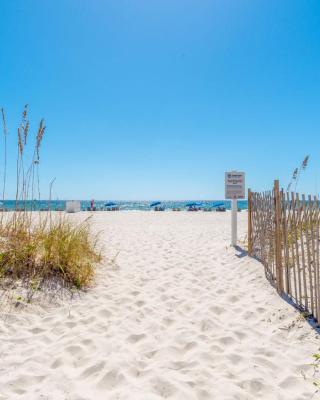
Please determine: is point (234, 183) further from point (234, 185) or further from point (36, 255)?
point (36, 255)

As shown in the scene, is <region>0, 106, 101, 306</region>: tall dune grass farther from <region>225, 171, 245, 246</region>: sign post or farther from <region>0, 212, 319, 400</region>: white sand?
<region>225, 171, 245, 246</region>: sign post

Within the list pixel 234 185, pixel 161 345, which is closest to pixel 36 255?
pixel 161 345

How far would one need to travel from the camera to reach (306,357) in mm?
2561

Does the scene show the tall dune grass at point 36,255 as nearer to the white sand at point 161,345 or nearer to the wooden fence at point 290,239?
the white sand at point 161,345

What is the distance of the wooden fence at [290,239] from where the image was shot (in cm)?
333

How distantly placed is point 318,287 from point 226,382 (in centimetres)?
159

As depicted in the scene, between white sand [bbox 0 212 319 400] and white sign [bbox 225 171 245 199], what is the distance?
11.3 feet

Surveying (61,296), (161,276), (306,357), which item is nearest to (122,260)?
(161,276)

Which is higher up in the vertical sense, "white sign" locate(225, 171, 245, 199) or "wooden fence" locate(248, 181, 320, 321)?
"white sign" locate(225, 171, 245, 199)

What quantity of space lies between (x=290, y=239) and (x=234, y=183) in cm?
382

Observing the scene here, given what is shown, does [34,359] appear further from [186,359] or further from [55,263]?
[55,263]

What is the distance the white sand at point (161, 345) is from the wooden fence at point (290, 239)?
0.25 m

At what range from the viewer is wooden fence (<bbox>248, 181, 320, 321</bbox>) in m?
3.33

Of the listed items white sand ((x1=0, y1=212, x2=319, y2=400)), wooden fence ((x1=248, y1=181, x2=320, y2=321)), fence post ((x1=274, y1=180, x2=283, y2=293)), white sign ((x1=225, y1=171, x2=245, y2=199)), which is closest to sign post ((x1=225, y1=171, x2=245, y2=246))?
white sign ((x1=225, y1=171, x2=245, y2=199))
